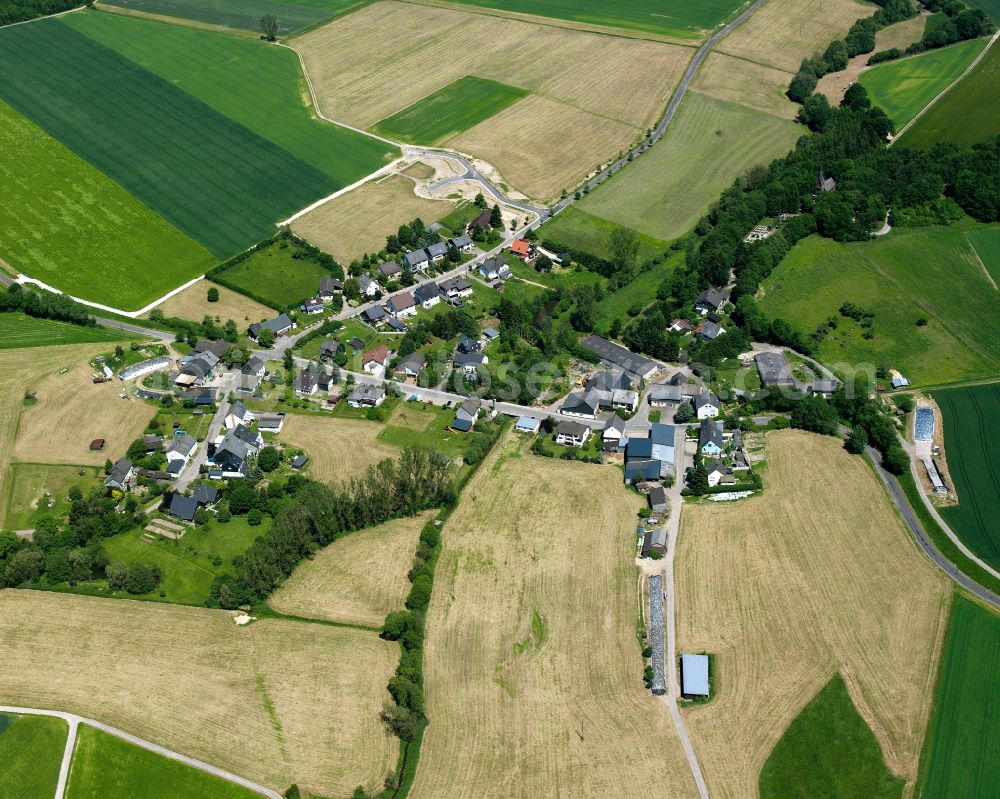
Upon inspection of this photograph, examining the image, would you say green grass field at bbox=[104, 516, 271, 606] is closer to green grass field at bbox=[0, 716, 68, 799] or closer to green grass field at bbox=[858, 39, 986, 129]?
green grass field at bbox=[0, 716, 68, 799]

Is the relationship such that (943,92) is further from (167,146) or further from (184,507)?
(184,507)

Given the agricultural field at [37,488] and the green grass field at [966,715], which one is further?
the agricultural field at [37,488]

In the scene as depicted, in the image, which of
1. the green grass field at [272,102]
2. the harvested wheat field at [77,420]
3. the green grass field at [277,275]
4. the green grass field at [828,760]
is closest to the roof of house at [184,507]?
the harvested wheat field at [77,420]

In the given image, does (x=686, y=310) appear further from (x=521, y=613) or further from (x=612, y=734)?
(x=612, y=734)

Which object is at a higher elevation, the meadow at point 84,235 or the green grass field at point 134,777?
the meadow at point 84,235

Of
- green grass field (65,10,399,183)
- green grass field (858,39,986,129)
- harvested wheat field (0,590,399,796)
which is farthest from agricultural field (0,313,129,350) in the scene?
green grass field (858,39,986,129)

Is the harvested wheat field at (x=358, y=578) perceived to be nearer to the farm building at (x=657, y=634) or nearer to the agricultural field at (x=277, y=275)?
the farm building at (x=657, y=634)

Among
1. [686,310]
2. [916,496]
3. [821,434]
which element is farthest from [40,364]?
[916,496]
